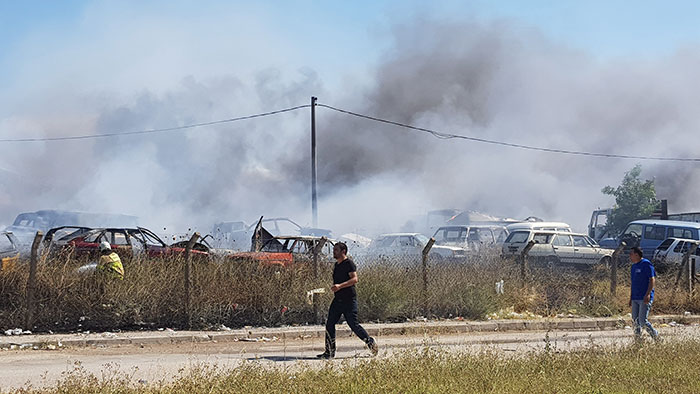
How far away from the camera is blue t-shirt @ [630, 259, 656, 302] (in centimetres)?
1120

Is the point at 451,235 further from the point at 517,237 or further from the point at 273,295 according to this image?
the point at 273,295

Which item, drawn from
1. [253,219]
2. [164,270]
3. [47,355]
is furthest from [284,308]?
[253,219]

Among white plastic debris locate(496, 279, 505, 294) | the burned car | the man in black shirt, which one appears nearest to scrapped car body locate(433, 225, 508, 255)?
the burned car

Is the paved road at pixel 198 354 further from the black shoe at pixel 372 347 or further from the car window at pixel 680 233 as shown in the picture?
the car window at pixel 680 233

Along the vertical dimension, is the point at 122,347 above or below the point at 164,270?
below

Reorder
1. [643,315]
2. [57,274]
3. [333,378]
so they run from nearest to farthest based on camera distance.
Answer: [333,378] → [643,315] → [57,274]

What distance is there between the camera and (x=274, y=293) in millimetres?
13680

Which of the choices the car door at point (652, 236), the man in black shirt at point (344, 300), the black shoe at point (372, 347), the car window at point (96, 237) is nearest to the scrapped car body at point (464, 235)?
the car door at point (652, 236)

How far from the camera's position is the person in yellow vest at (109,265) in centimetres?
1251

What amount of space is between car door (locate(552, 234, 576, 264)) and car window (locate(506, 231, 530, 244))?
0.95 meters

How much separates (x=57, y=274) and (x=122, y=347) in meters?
1.83

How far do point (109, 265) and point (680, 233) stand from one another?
66.4ft

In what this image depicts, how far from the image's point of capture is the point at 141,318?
1259 cm

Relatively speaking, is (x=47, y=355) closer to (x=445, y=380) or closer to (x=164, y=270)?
(x=164, y=270)
